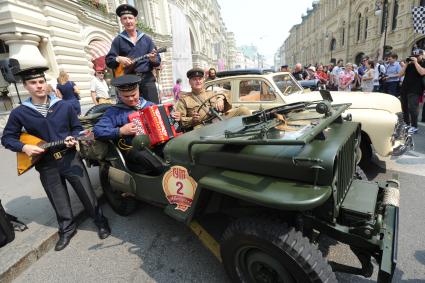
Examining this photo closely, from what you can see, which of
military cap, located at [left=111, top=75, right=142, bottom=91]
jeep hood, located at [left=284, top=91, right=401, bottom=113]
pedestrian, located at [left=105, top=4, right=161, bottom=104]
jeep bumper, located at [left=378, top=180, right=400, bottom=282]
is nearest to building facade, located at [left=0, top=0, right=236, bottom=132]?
pedestrian, located at [left=105, top=4, right=161, bottom=104]

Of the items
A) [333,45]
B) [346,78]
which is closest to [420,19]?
[346,78]

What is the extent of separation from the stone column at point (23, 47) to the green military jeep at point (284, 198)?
1097 centimetres

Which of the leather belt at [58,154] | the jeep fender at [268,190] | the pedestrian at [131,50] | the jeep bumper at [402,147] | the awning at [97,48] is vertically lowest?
the jeep bumper at [402,147]

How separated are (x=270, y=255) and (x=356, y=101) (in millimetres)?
3673

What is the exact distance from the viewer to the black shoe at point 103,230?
298 centimetres

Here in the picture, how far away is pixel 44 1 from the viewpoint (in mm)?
11195

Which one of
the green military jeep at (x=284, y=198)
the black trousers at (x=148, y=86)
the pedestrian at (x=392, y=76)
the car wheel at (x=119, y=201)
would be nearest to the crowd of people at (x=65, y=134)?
the car wheel at (x=119, y=201)

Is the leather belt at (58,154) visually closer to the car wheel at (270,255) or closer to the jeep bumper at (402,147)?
the car wheel at (270,255)

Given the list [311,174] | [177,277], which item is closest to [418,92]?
[311,174]

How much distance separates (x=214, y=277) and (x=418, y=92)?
6.04m

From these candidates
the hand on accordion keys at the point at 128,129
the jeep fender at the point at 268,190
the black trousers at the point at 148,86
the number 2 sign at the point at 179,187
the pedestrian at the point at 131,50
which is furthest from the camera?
the black trousers at the point at 148,86

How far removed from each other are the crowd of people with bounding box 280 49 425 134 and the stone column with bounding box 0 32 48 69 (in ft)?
34.6

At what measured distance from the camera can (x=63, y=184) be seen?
3.00m

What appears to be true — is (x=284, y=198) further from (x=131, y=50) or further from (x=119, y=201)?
(x=131, y=50)
